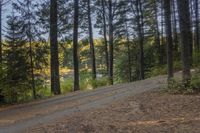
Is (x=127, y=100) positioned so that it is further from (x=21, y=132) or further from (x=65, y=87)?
(x=65, y=87)

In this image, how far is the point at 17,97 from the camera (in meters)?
20.1

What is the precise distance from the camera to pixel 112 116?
12.9 m

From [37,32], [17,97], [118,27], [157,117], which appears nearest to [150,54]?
[118,27]

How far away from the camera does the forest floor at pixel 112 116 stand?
35.7ft

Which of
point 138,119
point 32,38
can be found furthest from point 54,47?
point 138,119

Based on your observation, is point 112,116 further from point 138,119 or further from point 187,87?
point 187,87

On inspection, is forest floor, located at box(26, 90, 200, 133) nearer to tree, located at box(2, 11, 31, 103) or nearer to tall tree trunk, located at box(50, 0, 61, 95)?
tree, located at box(2, 11, 31, 103)

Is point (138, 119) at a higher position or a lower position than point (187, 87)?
lower

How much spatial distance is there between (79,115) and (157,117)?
2618mm

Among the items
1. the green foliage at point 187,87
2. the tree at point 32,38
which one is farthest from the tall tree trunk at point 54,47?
the green foliage at point 187,87

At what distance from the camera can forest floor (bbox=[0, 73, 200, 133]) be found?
1089 cm

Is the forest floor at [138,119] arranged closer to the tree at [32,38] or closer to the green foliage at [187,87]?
the green foliage at [187,87]

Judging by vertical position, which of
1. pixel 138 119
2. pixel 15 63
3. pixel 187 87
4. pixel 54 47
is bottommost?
pixel 138 119

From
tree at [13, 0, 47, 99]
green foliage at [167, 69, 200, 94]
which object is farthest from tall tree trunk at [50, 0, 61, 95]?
green foliage at [167, 69, 200, 94]
